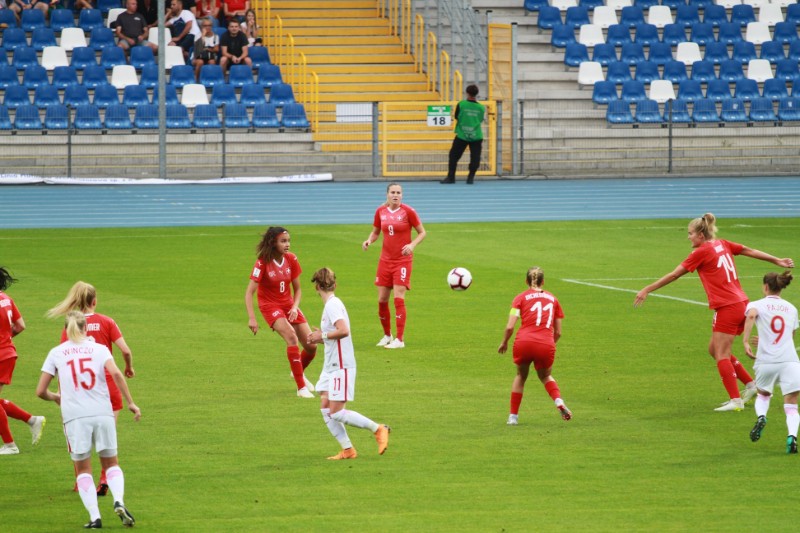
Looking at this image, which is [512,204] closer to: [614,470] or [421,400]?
[421,400]

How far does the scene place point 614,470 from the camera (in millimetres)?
10375

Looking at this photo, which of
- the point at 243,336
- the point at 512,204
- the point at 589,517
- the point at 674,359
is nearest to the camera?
the point at 589,517

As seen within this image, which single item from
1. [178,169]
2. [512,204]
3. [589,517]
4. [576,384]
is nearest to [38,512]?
[589,517]

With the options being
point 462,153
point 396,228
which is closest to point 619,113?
point 462,153

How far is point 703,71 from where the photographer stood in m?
40.8

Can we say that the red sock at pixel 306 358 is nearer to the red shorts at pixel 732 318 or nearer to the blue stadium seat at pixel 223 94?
the red shorts at pixel 732 318

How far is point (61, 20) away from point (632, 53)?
58.1ft

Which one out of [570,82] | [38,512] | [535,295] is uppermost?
[570,82]

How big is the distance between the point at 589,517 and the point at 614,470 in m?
1.34

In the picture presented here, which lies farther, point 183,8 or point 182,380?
point 183,8

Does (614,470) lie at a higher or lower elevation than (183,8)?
lower

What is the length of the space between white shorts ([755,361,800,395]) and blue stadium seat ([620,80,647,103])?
29053 millimetres

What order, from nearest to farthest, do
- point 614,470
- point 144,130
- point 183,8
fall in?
point 614,470, point 144,130, point 183,8

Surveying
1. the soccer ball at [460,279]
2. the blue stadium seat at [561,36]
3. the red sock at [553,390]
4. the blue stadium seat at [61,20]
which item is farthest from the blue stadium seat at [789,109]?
the red sock at [553,390]
